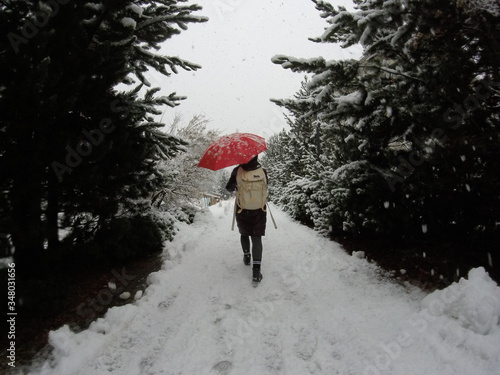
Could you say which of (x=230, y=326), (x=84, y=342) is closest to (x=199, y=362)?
(x=230, y=326)

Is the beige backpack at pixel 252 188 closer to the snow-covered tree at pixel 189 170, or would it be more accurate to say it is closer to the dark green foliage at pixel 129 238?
the dark green foliage at pixel 129 238

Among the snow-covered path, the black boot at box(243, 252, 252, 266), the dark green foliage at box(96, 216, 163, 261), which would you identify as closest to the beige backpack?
the black boot at box(243, 252, 252, 266)

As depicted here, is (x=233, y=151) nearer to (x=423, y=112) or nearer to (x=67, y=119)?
(x=67, y=119)

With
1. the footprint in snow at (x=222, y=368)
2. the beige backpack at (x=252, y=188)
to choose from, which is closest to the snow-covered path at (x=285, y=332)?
the footprint in snow at (x=222, y=368)

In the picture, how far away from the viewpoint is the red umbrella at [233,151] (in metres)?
4.44

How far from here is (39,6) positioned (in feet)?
10.9

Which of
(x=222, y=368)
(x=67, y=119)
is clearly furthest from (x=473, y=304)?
(x=67, y=119)

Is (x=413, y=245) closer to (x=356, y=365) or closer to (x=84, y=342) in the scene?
(x=356, y=365)

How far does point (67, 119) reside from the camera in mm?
3826

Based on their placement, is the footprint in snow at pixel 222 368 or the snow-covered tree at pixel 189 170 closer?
the footprint in snow at pixel 222 368

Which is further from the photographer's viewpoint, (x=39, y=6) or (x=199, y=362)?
(x=39, y=6)

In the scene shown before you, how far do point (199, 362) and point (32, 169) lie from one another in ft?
9.75

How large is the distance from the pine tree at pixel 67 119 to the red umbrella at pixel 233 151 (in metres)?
1.10

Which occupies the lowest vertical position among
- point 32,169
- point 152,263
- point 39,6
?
point 152,263
